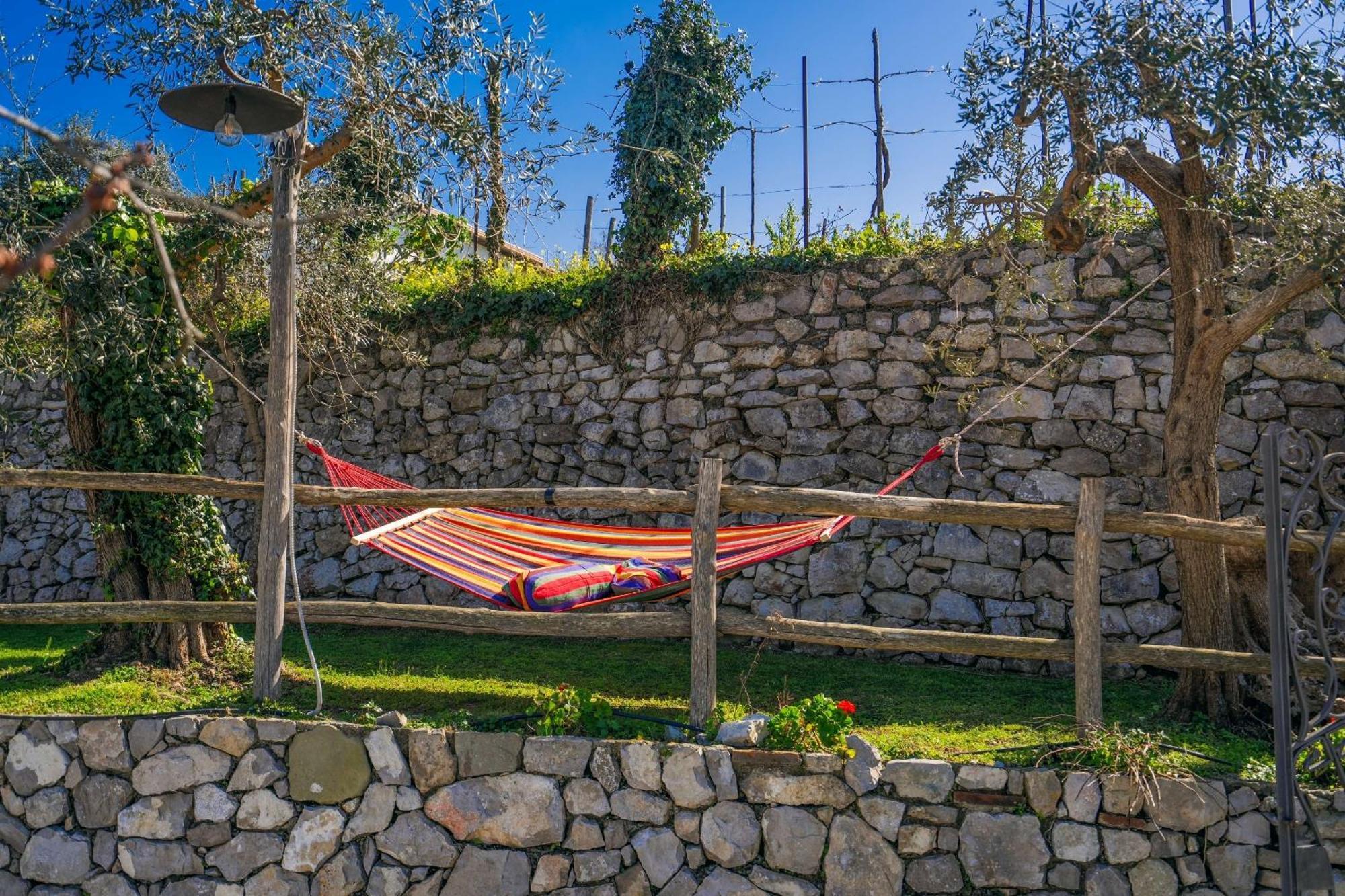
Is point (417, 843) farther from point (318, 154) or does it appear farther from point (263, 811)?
point (318, 154)

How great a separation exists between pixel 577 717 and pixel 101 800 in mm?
1683

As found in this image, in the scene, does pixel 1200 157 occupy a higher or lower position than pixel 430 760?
higher

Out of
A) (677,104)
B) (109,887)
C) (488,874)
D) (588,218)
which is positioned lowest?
(109,887)

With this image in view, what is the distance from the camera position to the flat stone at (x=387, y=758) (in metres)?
3.56

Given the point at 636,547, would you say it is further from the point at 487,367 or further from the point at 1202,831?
the point at 487,367

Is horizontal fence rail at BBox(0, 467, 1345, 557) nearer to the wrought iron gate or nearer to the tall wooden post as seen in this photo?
the tall wooden post

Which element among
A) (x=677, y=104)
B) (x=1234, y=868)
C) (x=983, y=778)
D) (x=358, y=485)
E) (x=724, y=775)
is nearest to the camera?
(x=1234, y=868)

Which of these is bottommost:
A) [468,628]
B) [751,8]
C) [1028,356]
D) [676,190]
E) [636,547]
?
[468,628]

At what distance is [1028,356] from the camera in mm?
5578

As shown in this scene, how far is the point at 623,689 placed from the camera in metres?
4.58

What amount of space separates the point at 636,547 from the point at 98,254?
261cm

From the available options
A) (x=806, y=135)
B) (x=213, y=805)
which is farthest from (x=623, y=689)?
(x=806, y=135)

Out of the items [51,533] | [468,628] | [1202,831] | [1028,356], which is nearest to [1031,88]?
[1028,356]

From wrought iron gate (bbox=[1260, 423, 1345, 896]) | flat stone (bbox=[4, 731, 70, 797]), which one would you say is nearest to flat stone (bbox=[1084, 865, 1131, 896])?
wrought iron gate (bbox=[1260, 423, 1345, 896])
